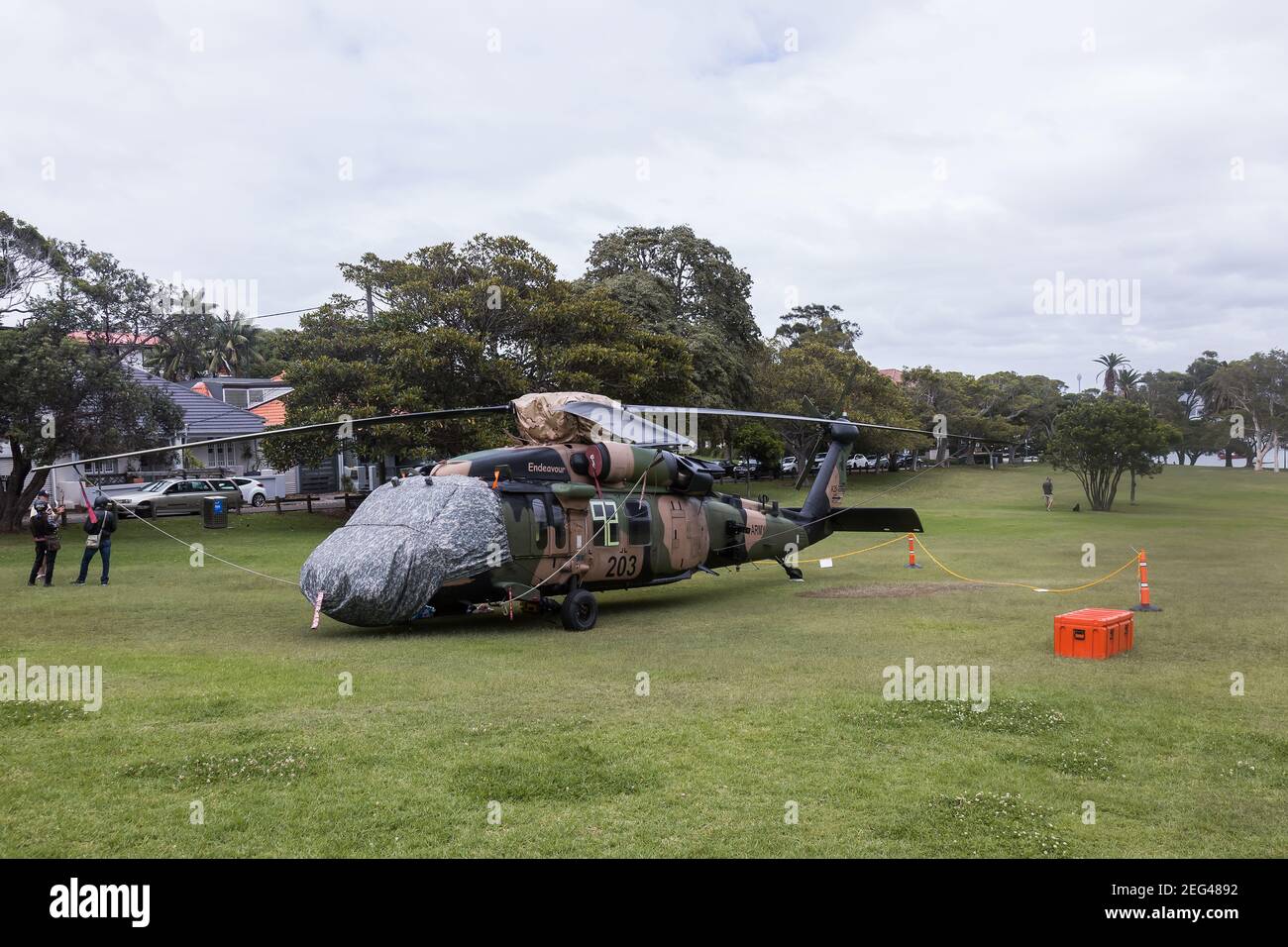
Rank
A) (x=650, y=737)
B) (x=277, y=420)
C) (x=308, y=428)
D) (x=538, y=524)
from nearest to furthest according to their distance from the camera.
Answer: (x=650, y=737), (x=308, y=428), (x=538, y=524), (x=277, y=420)

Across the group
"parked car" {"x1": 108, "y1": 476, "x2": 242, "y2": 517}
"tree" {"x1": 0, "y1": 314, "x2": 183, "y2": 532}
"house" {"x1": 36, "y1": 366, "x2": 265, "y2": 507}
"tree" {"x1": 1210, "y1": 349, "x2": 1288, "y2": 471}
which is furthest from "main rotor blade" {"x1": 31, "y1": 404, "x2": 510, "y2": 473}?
"tree" {"x1": 1210, "y1": 349, "x2": 1288, "y2": 471}

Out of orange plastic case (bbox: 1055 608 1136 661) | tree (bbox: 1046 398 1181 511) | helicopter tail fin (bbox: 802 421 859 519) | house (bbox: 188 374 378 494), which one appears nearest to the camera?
orange plastic case (bbox: 1055 608 1136 661)

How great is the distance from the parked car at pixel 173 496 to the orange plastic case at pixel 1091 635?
29.0m

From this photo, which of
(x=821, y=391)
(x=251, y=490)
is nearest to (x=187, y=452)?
(x=251, y=490)

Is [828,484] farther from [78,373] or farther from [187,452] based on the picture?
[187,452]

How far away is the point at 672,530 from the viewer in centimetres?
1823

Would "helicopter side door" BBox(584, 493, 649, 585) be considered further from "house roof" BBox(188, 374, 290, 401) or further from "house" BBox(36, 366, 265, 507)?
"house roof" BBox(188, 374, 290, 401)

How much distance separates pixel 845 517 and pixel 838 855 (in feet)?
54.6

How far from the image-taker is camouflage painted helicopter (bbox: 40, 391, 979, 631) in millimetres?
14070

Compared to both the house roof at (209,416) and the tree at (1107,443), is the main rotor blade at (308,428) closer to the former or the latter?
the house roof at (209,416)

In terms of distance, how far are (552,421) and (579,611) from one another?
3388 mm

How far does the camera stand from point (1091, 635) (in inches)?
498

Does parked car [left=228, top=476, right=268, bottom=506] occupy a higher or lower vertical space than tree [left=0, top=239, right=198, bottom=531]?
lower

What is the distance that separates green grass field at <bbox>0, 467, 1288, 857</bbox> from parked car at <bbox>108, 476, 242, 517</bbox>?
19.0 meters
